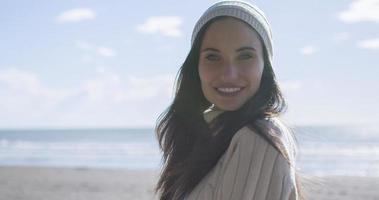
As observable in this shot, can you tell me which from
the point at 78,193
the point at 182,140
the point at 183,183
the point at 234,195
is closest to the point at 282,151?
the point at 234,195

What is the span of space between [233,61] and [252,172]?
36 cm

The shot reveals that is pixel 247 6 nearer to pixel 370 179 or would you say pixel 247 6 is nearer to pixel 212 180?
pixel 212 180

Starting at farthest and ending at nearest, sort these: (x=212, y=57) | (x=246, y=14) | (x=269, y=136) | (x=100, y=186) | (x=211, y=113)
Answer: (x=100, y=186)
(x=211, y=113)
(x=212, y=57)
(x=246, y=14)
(x=269, y=136)

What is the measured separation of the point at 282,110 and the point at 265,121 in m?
0.17

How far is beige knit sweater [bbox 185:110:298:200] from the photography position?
1.65 metres

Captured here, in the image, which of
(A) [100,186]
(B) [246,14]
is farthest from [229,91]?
(A) [100,186]

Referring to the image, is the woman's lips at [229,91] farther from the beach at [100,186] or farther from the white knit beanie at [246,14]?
the beach at [100,186]

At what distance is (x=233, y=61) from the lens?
1.85m

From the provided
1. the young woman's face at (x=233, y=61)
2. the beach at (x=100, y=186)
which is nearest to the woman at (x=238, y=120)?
the young woman's face at (x=233, y=61)

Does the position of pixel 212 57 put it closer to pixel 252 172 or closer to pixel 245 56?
pixel 245 56

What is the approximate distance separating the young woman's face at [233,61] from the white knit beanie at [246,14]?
19 mm

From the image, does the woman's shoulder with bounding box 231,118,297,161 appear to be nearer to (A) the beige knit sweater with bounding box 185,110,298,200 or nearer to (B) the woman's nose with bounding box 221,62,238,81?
(A) the beige knit sweater with bounding box 185,110,298,200

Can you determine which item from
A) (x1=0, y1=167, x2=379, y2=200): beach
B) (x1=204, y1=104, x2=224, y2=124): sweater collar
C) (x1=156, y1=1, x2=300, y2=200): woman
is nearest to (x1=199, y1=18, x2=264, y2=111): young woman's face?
(x1=156, y1=1, x2=300, y2=200): woman

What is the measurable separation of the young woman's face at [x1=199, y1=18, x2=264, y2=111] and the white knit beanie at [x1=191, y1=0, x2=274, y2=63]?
0.8 inches
